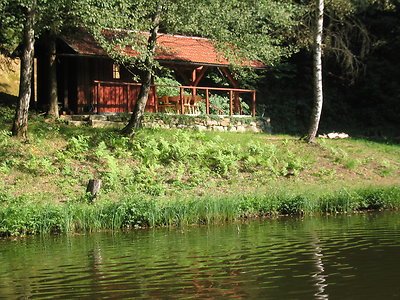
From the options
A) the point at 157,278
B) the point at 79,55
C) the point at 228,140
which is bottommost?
the point at 157,278

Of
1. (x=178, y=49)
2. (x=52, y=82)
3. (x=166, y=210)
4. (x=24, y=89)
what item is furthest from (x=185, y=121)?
(x=166, y=210)

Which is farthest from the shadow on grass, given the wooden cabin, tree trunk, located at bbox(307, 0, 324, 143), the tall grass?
tree trunk, located at bbox(307, 0, 324, 143)

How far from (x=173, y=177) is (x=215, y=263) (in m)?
11.2

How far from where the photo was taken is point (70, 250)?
1259cm

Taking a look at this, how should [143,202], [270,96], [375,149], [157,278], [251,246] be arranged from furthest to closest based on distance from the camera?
1. [270,96]
2. [375,149]
3. [143,202]
4. [251,246]
5. [157,278]

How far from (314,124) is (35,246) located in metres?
16.7

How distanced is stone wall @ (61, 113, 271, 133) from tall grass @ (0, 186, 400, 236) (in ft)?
30.6

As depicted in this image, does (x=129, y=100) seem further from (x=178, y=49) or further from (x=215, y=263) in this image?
(x=215, y=263)

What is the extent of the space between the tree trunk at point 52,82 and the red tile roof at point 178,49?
0.81m

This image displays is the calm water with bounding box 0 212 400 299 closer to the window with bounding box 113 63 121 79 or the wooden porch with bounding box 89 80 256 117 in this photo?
the wooden porch with bounding box 89 80 256 117

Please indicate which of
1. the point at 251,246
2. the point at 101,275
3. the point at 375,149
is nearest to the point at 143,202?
the point at 251,246

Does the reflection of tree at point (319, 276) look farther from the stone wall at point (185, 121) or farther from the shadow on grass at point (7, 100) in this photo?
the shadow on grass at point (7, 100)

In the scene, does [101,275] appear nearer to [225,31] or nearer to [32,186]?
[32,186]

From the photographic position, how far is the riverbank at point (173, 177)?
1583cm
